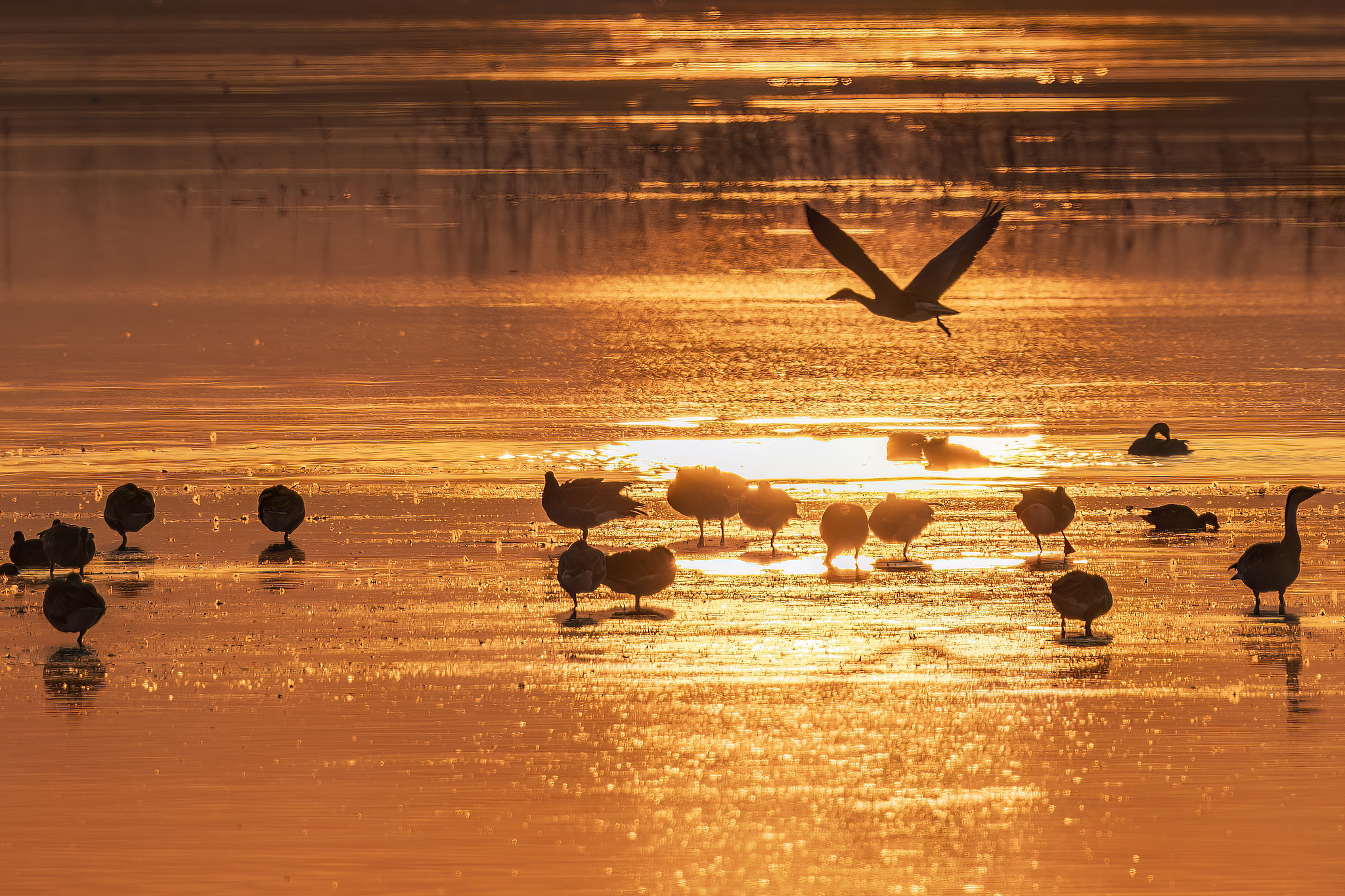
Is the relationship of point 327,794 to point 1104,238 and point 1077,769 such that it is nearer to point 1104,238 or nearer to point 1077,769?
point 1077,769

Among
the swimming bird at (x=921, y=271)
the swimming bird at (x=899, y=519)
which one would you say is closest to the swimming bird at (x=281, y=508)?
the swimming bird at (x=899, y=519)

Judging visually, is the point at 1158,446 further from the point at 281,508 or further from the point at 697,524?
the point at 281,508

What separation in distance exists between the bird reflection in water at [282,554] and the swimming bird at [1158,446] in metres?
7.59

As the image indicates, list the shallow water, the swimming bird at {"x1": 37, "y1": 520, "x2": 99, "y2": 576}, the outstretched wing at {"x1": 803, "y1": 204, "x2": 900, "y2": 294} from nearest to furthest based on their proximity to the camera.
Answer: the shallow water < the swimming bird at {"x1": 37, "y1": 520, "x2": 99, "y2": 576} < the outstretched wing at {"x1": 803, "y1": 204, "x2": 900, "y2": 294}

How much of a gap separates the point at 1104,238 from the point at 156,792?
23.7 metres

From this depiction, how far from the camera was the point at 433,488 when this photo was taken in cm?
1596

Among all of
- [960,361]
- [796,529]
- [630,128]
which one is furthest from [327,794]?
[630,128]

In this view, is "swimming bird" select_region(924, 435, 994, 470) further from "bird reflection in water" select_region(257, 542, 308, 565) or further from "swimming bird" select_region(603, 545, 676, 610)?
"bird reflection in water" select_region(257, 542, 308, 565)

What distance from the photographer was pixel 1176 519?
1433 cm

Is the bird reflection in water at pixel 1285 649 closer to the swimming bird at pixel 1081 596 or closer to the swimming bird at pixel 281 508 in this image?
the swimming bird at pixel 1081 596

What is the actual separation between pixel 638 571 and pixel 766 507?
2081 mm

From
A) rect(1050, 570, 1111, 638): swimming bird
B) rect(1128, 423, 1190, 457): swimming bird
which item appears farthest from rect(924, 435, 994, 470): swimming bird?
rect(1050, 570, 1111, 638): swimming bird

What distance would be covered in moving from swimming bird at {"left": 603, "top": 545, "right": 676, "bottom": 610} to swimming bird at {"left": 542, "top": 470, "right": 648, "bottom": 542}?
57.2 inches

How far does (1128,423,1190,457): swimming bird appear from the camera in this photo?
16891 mm
